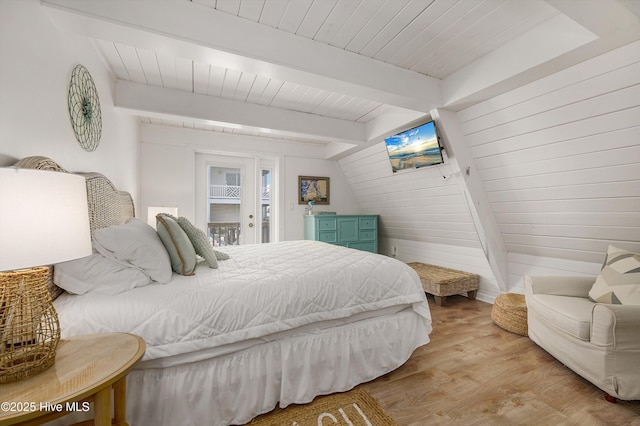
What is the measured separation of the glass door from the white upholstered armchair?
3543mm

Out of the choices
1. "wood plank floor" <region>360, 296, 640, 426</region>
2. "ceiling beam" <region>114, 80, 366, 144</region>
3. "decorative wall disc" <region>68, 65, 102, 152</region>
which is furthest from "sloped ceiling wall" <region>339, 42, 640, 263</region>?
"decorative wall disc" <region>68, 65, 102, 152</region>

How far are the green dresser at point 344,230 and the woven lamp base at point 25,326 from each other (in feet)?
11.1

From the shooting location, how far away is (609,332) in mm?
1592

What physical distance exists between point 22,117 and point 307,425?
200 cm

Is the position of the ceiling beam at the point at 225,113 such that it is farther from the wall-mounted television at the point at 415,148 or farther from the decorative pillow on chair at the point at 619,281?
the decorative pillow on chair at the point at 619,281

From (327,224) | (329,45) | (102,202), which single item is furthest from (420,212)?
(102,202)

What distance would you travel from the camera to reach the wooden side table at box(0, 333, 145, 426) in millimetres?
739

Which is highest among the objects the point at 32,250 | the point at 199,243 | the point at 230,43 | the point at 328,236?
the point at 230,43

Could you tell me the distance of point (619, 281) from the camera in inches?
75.7

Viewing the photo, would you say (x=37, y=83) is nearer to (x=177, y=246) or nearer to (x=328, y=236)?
(x=177, y=246)

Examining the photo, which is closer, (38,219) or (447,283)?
(38,219)

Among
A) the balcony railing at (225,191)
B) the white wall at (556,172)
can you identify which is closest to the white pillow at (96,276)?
the balcony railing at (225,191)

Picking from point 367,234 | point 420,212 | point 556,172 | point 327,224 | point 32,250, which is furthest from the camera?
point 367,234

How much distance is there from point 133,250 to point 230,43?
4.44 feet
